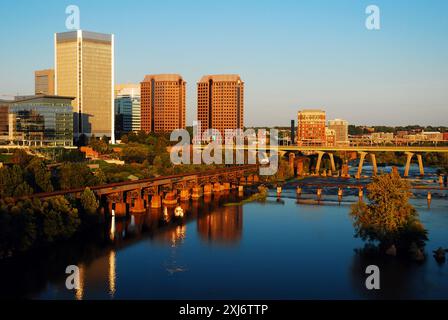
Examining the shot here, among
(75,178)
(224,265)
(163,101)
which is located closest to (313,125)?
(163,101)

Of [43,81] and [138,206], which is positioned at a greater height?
[43,81]

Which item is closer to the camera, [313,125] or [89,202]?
[89,202]

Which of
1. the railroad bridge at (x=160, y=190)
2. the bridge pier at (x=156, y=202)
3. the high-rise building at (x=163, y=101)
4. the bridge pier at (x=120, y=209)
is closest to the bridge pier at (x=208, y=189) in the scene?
the railroad bridge at (x=160, y=190)

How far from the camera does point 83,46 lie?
97438 mm

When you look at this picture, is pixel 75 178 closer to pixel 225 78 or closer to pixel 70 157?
pixel 70 157

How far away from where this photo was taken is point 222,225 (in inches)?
1428

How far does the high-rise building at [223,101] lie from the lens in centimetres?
12206

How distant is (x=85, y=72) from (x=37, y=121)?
28341mm

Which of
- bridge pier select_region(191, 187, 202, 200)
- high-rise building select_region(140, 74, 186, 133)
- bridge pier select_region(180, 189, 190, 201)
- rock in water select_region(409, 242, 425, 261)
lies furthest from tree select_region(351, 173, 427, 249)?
high-rise building select_region(140, 74, 186, 133)

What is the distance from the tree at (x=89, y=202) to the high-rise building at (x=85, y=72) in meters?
67.5

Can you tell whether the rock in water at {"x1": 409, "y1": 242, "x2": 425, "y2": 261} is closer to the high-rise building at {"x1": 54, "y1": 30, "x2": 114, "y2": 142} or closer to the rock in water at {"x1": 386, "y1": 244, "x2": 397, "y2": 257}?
the rock in water at {"x1": 386, "y1": 244, "x2": 397, "y2": 257}

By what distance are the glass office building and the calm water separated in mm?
41176
